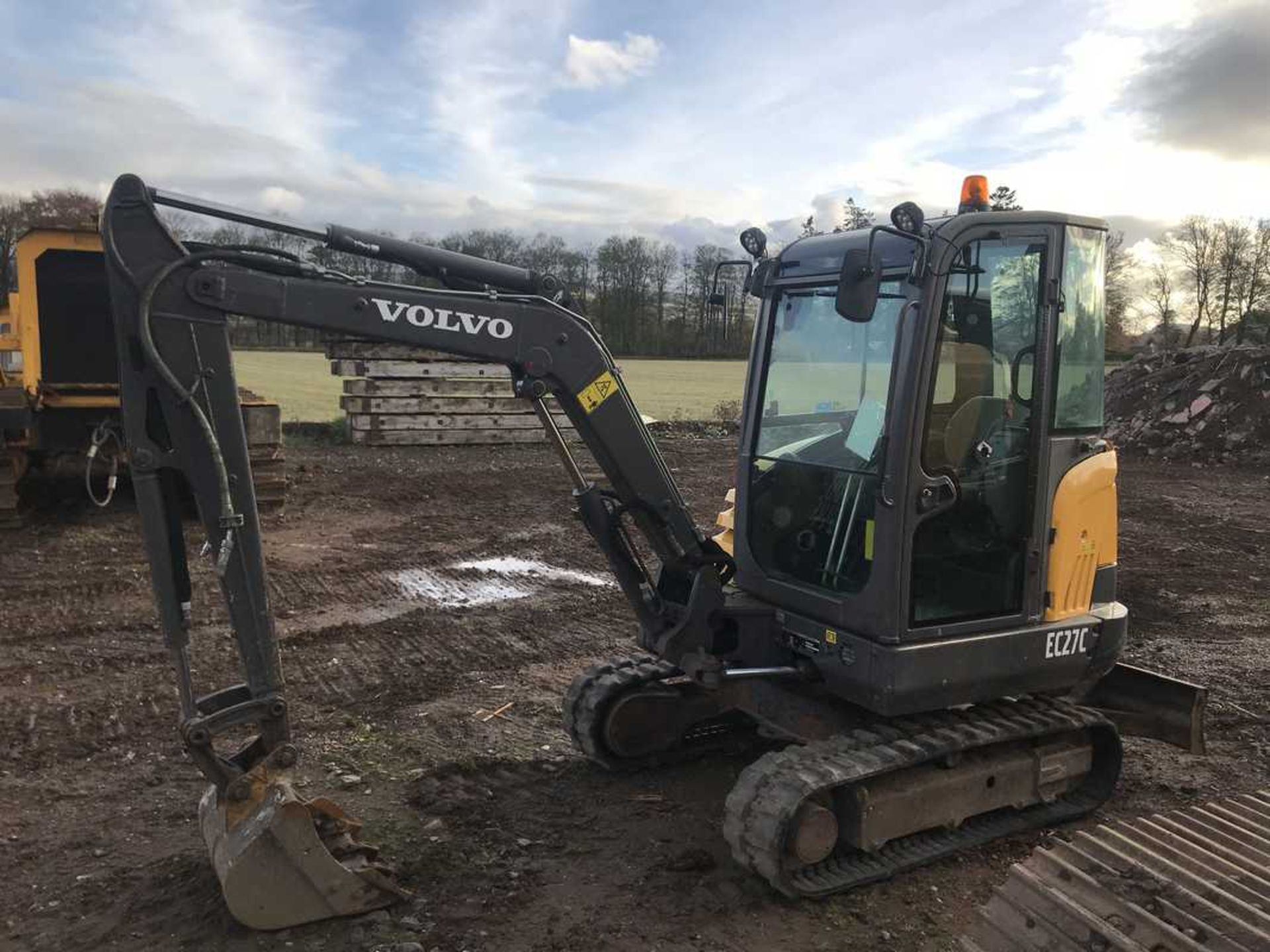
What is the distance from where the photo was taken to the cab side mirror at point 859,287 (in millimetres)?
3986

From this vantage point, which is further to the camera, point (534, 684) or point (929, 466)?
point (534, 684)

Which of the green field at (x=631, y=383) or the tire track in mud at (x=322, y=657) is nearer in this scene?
the tire track in mud at (x=322, y=657)

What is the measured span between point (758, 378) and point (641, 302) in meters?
54.1

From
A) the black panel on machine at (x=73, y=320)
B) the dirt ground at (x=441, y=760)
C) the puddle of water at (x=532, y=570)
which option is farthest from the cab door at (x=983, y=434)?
the black panel on machine at (x=73, y=320)

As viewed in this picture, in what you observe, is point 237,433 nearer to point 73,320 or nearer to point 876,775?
point 876,775

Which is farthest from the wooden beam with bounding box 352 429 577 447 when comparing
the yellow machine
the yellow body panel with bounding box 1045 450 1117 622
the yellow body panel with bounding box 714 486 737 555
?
the yellow body panel with bounding box 1045 450 1117 622

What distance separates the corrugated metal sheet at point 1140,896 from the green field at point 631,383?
12.1m

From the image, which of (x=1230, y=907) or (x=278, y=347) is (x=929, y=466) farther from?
(x=278, y=347)

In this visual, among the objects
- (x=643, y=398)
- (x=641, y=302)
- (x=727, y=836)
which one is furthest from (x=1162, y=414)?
(x=641, y=302)

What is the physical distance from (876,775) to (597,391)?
2.02m

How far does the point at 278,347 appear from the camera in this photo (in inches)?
2061

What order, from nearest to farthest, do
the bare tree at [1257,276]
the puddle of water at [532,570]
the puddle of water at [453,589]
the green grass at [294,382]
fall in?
the puddle of water at [453,589]
the puddle of water at [532,570]
the green grass at [294,382]
the bare tree at [1257,276]

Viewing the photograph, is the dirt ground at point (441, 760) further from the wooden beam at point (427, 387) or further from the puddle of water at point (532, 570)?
the wooden beam at point (427, 387)

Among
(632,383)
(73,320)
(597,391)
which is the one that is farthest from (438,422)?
(632,383)
